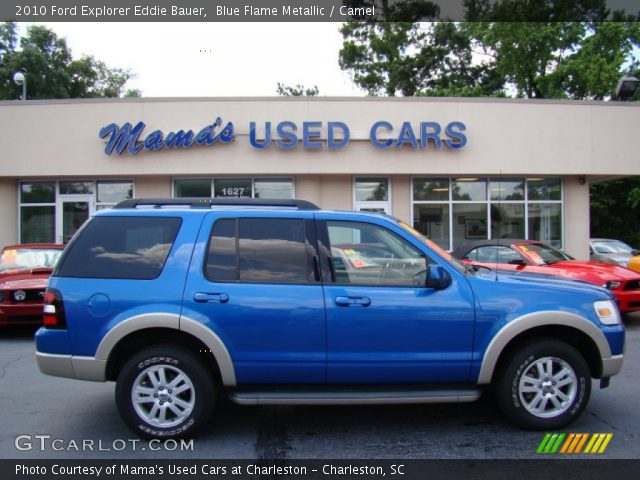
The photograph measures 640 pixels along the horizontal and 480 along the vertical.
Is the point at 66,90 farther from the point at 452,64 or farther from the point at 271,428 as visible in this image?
the point at 271,428

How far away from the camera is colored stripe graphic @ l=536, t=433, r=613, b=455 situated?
13.1ft

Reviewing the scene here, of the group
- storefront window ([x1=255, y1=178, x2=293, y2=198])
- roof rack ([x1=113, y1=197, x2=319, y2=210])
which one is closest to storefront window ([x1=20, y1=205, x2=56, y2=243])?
storefront window ([x1=255, y1=178, x2=293, y2=198])

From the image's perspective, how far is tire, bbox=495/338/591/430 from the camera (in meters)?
4.24

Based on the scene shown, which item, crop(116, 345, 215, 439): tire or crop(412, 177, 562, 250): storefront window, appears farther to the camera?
crop(412, 177, 562, 250): storefront window

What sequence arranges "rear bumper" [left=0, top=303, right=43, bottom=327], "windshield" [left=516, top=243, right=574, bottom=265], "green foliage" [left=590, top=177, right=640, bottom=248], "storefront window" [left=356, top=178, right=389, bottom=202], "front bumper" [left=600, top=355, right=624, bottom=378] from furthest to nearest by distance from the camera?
"green foliage" [left=590, top=177, right=640, bottom=248]
"storefront window" [left=356, top=178, right=389, bottom=202]
"windshield" [left=516, top=243, right=574, bottom=265]
"rear bumper" [left=0, top=303, right=43, bottom=327]
"front bumper" [left=600, top=355, right=624, bottom=378]

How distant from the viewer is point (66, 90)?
37281mm

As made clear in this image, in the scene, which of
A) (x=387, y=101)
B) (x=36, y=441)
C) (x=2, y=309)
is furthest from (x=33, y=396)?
(x=387, y=101)

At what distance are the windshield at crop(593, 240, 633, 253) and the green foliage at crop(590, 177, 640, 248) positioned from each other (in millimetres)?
10205

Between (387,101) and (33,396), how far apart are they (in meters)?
12.1

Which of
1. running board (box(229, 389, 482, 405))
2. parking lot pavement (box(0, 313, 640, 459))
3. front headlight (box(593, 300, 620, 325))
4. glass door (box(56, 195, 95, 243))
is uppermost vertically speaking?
glass door (box(56, 195, 95, 243))

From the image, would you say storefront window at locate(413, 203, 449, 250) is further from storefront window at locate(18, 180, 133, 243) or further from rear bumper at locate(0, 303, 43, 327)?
rear bumper at locate(0, 303, 43, 327)

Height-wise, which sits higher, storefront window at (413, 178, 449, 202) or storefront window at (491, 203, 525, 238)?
storefront window at (413, 178, 449, 202)

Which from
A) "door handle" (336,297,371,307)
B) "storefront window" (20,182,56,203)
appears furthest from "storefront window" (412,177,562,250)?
"door handle" (336,297,371,307)
